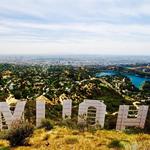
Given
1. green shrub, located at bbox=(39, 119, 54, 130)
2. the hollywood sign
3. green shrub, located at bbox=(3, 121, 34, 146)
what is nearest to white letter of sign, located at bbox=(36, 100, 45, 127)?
the hollywood sign

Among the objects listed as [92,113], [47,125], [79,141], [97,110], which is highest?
[79,141]

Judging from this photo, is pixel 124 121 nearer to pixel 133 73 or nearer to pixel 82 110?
Answer: pixel 82 110

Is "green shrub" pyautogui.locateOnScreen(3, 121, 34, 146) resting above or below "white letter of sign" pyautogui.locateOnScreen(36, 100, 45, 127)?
above

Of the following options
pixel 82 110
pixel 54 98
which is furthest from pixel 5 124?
pixel 54 98

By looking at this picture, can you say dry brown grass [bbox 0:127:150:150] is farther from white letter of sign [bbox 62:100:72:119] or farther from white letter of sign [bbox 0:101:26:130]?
white letter of sign [bbox 0:101:26:130]

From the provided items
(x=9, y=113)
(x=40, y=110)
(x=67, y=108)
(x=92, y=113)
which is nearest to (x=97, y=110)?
(x=92, y=113)

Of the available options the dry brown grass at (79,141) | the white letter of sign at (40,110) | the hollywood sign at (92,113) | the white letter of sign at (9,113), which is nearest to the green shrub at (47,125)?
the dry brown grass at (79,141)

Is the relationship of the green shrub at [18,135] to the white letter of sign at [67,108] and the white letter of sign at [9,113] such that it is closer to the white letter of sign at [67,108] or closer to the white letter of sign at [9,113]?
the white letter of sign at [9,113]

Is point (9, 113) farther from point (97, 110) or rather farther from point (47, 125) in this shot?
point (97, 110)
